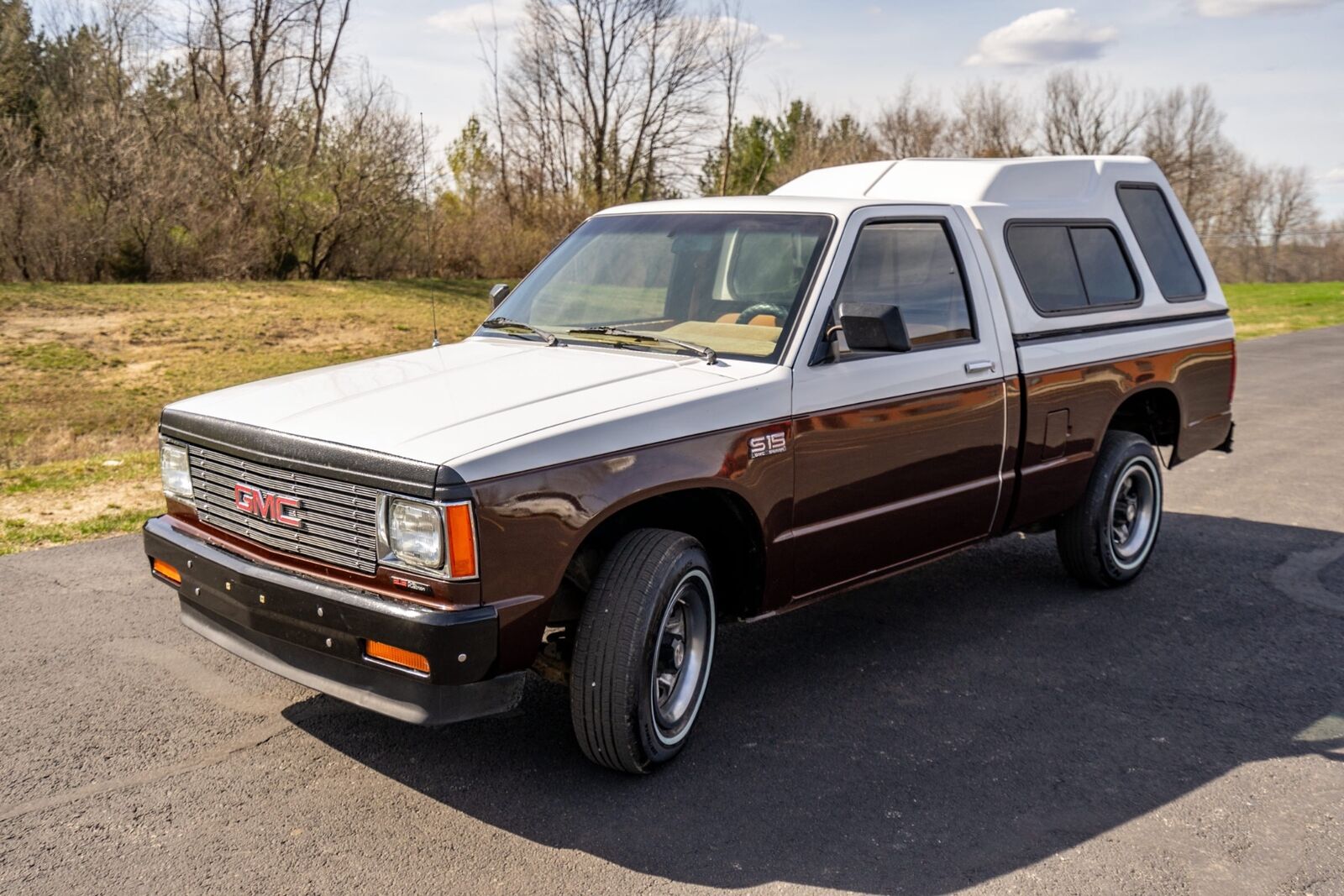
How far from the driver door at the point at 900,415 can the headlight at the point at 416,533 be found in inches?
59.5

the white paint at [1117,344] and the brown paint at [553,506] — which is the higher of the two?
the white paint at [1117,344]

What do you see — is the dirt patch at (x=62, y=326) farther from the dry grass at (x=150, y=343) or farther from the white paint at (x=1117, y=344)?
the white paint at (x=1117, y=344)

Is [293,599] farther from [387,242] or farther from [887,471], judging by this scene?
[387,242]

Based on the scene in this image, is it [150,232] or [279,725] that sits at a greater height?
[150,232]

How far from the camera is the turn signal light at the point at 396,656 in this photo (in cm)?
356

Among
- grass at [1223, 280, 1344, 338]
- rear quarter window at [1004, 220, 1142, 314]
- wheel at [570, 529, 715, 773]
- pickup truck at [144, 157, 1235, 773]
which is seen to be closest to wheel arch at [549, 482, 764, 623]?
pickup truck at [144, 157, 1235, 773]

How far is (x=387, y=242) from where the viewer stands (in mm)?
26500

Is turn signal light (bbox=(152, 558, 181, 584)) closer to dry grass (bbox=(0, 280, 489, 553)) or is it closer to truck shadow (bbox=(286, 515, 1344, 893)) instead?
truck shadow (bbox=(286, 515, 1344, 893))

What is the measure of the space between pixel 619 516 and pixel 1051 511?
2754 millimetres

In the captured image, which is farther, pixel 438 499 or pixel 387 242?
pixel 387 242

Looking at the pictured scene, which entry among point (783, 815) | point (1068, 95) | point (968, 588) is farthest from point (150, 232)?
point (1068, 95)

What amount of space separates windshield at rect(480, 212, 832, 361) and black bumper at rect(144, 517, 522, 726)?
1627 millimetres

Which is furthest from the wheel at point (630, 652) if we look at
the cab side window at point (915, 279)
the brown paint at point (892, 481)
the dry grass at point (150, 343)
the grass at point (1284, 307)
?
the grass at point (1284, 307)

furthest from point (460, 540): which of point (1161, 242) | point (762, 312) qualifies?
point (1161, 242)
